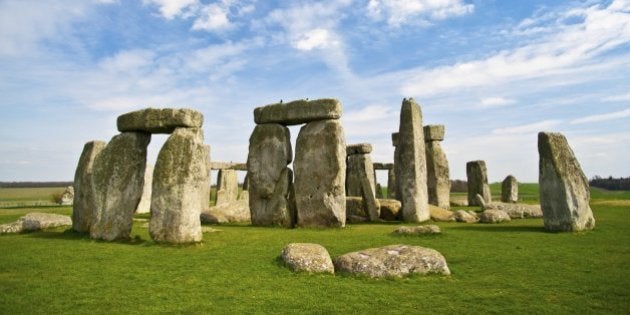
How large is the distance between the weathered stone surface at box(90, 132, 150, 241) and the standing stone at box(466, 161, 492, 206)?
57.2 feet

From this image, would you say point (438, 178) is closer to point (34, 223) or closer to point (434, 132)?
point (434, 132)

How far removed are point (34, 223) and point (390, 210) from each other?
35.6 ft

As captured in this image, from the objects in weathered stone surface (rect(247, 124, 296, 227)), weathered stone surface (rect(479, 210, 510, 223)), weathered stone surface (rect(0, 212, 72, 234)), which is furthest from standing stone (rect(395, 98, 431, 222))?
weathered stone surface (rect(0, 212, 72, 234))

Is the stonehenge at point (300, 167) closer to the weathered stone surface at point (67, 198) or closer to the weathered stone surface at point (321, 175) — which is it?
the weathered stone surface at point (321, 175)

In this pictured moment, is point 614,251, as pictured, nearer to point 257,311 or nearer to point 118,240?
point 257,311

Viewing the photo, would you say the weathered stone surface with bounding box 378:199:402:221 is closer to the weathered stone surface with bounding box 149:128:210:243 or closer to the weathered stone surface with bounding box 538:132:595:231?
the weathered stone surface with bounding box 538:132:595:231

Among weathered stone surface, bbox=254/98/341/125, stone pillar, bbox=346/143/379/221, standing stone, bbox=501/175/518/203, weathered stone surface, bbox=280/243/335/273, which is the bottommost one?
weathered stone surface, bbox=280/243/335/273

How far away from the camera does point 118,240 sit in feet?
32.9

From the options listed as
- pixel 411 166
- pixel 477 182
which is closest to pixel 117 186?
pixel 411 166

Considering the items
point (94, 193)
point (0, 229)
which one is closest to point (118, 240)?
point (94, 193)

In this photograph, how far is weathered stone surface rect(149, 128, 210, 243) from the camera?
367 inches

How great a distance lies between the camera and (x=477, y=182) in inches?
915

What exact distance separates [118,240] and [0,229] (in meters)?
4.17

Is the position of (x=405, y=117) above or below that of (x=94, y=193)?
above
